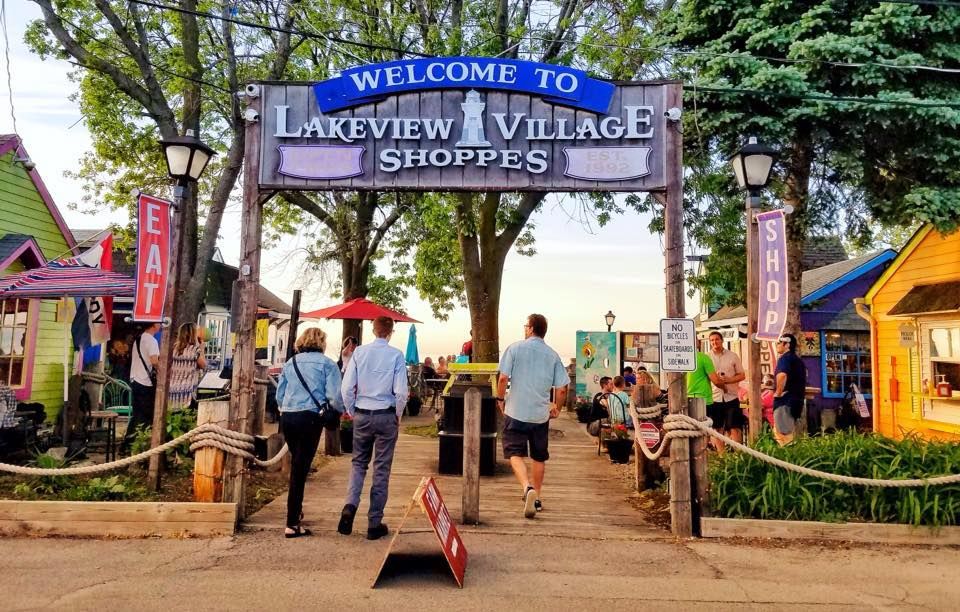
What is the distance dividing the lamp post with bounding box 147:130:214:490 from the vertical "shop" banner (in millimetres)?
5824

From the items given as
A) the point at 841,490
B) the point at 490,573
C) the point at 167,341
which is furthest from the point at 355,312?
the point at 841,490

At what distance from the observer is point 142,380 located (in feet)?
27.8

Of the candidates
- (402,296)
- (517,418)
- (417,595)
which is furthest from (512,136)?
(402,296)

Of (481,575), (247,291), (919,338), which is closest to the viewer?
(481,575)

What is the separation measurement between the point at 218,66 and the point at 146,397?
28.7 ft

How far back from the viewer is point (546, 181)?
6.95 meters

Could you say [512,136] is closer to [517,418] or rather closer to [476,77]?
[476,77]

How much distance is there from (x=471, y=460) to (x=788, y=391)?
17.2 ft

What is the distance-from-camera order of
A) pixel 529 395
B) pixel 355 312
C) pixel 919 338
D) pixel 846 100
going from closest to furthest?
pixel 529 395
pixel 846 100
pixel 919 338
pixel 355 312

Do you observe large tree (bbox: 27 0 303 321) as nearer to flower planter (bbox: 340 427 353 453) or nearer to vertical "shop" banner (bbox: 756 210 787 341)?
flower planter (bbox: 340 427 353 453)

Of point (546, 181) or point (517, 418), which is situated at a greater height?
point (546, 181)

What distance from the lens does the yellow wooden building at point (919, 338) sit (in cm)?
1159

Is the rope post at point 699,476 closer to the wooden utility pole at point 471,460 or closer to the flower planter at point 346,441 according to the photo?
the wooden utility pole at point 471,460

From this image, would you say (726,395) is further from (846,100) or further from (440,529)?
(440,529)
